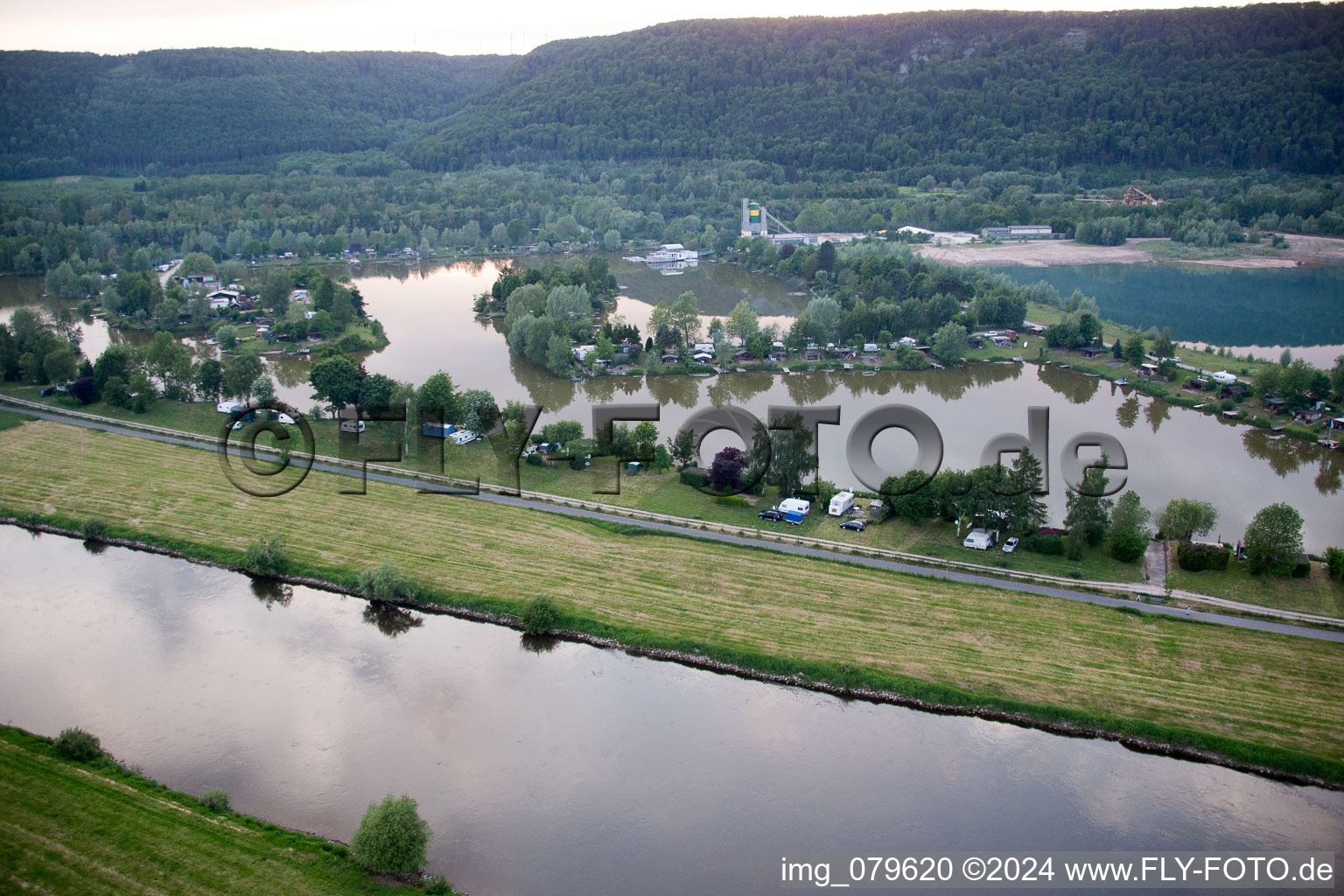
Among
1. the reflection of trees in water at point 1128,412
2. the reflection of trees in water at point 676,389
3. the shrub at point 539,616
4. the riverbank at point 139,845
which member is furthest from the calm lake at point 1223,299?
the riverbank at point 139,845

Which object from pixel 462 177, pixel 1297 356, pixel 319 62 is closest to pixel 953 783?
pixel 1297 356

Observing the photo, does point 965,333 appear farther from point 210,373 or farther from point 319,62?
point 319,62

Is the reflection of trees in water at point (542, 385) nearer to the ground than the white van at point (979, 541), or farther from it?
farther from it

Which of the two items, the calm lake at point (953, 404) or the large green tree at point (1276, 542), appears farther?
the calm lake at point (953, 404)

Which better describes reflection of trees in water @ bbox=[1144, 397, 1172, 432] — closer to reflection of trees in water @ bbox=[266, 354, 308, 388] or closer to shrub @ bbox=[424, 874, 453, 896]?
shrub @ bbox=[424, 874, 453, 896]

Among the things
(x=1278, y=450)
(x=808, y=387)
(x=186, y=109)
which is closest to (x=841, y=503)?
(x=808, y=387)

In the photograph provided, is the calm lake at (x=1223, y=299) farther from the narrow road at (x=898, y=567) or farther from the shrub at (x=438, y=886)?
the shrub at (x=438, y=886)

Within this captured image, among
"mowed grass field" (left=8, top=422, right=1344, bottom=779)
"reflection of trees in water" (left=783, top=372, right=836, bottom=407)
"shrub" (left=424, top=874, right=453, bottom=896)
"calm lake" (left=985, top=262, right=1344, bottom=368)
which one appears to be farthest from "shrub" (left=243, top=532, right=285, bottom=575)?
"calm lake" (left=985, top=262, right=1344, bottom=368)
